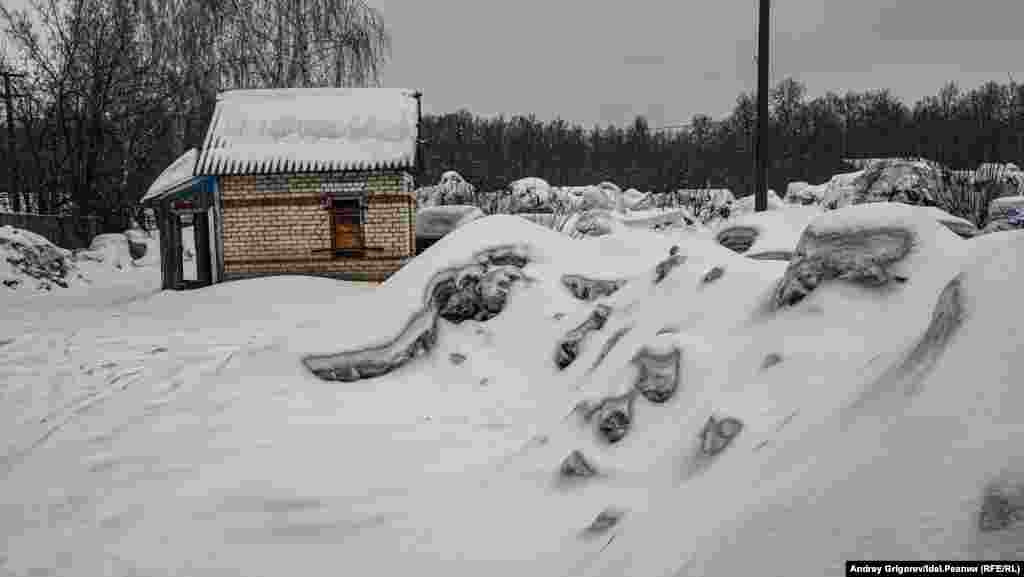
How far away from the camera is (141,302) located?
9.85 metres

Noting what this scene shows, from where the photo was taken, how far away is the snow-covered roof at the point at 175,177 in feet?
35.4

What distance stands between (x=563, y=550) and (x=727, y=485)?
2.35ft

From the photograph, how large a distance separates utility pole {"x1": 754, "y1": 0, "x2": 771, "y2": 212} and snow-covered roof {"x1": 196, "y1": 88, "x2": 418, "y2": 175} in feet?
20.9

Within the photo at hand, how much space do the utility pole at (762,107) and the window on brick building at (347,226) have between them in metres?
7.41

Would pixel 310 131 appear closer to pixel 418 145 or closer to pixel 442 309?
pixel 418 145

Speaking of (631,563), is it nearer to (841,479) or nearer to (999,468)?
(841,479)

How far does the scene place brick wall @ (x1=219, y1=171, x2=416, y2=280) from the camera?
1104 cm

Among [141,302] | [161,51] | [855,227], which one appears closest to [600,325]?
[855,227]

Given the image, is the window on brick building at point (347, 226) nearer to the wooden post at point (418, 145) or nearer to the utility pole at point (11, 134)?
the wooden post at point (418, 145)

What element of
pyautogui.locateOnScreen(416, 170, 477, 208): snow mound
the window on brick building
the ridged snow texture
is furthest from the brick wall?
pyautogui.locateOnScreen(416, 170, 477, 208): snow mound

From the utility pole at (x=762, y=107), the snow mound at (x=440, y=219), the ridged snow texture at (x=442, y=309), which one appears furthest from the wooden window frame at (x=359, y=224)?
the utility pole at (x=762, y=107)

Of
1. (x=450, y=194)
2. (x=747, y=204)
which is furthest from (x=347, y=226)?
(x=450, y=194)

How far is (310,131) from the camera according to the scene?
38.2ft

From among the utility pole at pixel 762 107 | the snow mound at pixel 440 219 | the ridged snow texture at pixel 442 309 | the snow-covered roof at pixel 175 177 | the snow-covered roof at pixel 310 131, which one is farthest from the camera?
the snow mound at pixel 440 219
